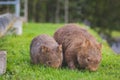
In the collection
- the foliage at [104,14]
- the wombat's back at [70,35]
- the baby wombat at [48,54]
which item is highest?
the wombat's back at [70,35]

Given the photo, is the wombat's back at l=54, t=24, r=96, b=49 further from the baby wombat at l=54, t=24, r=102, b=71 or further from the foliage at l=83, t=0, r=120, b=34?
the foliage at l=83, t=0, r=120, b=34

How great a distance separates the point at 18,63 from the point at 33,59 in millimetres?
359

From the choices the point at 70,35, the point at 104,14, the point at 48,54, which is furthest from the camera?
the point at 104,14

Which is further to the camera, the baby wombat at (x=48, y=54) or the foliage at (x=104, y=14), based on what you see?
the foliage at (x=104, y=14)

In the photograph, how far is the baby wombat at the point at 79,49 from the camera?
884cm

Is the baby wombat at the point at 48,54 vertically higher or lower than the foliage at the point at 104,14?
higher

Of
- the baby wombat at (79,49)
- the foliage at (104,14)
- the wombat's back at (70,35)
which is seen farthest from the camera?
the foliage at (104,14)

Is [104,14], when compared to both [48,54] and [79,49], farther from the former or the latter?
[48,54]

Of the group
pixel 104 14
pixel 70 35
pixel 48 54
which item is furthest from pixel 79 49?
pixel 104 14

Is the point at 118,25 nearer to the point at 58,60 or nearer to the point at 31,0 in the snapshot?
the point at 31,0

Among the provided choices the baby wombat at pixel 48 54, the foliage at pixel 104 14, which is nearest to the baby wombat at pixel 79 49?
the baby wombat at pixel 48 54

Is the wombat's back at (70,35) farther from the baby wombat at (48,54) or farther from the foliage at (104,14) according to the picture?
the foliage at (104,14)

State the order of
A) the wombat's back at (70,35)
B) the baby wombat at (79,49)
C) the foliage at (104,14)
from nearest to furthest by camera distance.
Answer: the baby wombat at (79,49), the wombat's back at (70,35), the foliage at (104,14)

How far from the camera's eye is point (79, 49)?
9008 millimetres
